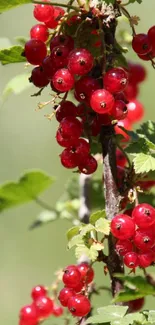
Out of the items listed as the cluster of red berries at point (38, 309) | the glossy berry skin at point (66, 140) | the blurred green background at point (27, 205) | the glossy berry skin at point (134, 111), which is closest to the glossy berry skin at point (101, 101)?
the glossy berry skin at point (66, 140)

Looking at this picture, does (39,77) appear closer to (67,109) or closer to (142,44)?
(67,109)

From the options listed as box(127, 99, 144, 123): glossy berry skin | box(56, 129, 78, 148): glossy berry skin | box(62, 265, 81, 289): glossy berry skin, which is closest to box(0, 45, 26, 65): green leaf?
box(56, 129, 78, 148): glossy berry skin

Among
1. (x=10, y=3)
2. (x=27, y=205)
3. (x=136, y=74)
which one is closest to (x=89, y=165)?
(x=10, y=3)

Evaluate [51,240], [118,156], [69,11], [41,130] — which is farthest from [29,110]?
[69,11]

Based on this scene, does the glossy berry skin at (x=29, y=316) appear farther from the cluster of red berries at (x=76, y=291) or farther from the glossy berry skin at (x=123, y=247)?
the glossy berry skin at (x=123, y=247)

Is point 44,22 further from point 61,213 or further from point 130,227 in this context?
point 61,213

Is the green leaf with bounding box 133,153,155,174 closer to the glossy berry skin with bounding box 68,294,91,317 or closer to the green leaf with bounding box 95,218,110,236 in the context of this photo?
the green leaf with bounding box 95,218,110,236
